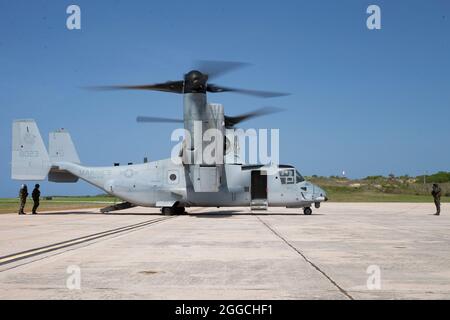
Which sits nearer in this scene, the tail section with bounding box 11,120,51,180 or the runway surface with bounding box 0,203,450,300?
the runway surface with bounding box 0,203,450,300

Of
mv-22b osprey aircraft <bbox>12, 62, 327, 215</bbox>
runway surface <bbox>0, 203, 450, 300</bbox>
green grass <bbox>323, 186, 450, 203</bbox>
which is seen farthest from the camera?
green grass <bbox>323, 186, 450, 203</bbox>

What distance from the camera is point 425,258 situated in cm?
891

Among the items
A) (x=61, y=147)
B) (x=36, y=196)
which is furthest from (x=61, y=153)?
(x=36, y=196)

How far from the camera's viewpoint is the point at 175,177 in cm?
2700

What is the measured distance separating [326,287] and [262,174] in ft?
68.8

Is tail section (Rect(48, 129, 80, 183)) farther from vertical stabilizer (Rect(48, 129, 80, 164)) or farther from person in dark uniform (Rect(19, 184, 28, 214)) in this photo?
person in dark uniform (Rect(19, 184, 28, 214))

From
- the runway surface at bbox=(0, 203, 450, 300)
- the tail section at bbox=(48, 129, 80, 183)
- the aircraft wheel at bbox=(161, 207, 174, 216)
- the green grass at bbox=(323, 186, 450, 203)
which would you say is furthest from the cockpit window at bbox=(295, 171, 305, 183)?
the green grass at bbox=(323, 186, 450, 203)

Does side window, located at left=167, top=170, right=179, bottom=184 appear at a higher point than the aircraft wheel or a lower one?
higher

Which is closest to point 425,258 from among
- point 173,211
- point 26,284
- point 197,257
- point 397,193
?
point 197,257

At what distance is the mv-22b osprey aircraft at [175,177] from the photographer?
1044 inches

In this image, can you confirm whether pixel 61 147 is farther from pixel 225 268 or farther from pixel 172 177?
pixel 225 268

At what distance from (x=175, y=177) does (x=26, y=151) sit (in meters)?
8.86

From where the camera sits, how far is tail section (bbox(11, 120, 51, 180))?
27.5 meters

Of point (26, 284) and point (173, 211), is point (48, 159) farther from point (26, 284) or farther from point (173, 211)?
point (26, 284)
